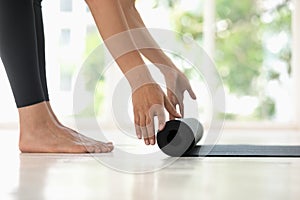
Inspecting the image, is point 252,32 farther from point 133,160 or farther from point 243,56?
point 133,160

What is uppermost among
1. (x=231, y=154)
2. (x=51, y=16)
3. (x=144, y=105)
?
(x=51, y=16)

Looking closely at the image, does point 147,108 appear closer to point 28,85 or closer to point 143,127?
point 143,127

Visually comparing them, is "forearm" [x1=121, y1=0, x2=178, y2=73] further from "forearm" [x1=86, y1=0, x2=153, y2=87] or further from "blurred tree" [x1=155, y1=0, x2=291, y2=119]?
"blurred tree" [x1=155, y1=0, x2=291, y2=119]

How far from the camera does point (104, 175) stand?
5.55 feet

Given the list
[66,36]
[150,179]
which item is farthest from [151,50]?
[66,36]

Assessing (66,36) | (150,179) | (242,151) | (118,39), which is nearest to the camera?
(150,179)

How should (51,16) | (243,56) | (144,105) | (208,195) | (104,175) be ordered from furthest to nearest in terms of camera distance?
(243,56)
(51,16)
(144,105)
(104,175)
(208,195)

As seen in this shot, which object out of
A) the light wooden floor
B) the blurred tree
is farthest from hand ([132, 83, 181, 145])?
the blurred tree

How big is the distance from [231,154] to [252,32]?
3.88 m

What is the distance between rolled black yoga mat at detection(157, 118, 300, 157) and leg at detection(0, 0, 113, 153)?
0.27m

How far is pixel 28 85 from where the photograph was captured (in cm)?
227

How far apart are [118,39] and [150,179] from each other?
1.80 ft

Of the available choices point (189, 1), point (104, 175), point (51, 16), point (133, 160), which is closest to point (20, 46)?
point (133, 160)

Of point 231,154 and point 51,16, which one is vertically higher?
point 51,16
